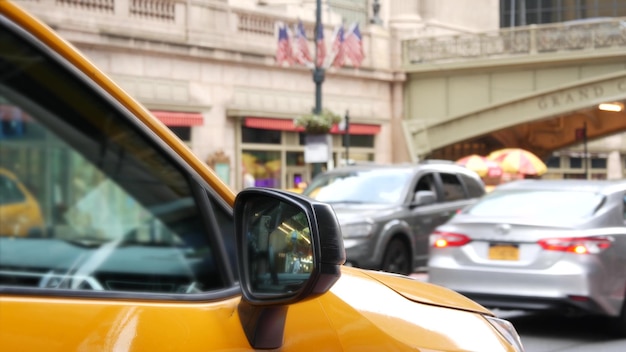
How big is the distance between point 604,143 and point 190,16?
33082 millimetres

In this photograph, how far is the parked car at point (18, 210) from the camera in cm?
362

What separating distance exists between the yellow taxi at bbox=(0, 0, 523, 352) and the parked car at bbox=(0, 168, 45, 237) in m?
0.05

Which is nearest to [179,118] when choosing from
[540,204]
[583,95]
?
[583,95]

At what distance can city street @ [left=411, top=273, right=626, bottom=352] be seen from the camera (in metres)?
8.91

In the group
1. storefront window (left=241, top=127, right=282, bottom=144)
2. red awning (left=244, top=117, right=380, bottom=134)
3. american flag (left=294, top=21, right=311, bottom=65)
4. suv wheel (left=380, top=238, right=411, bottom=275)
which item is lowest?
suv wheel (left=380, top=238, right=411, bottom=275)

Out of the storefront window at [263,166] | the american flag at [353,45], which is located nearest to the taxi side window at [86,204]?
the american flag at [353,45]

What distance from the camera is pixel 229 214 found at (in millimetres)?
2525

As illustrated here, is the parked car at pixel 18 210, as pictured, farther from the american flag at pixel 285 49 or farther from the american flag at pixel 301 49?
the american flag at pixel 285 49

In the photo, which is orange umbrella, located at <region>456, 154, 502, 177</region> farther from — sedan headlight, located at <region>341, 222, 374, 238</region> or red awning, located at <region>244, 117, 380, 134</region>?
sedan headlight, located at <region>341, 222, 374, 238</region>

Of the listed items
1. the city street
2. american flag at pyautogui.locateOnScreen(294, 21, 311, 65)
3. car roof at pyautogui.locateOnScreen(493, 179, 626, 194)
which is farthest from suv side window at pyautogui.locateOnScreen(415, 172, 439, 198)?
american flag at pyautogui.locateOnScreen(294, 21, 311, 65)

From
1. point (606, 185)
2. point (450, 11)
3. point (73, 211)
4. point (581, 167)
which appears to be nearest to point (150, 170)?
point (73, 211)

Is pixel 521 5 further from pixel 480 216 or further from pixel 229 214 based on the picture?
pixel 229 214

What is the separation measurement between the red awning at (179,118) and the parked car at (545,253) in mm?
21950

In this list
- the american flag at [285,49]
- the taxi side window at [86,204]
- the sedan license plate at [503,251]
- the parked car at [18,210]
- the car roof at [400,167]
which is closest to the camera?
the taxi side window at [86,204]
